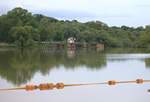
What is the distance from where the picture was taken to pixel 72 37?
157 feet

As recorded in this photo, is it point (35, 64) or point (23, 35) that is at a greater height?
point (23, 35)

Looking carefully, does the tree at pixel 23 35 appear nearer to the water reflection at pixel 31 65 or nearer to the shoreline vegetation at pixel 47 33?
the shoreline vegetation at pixel 47 33

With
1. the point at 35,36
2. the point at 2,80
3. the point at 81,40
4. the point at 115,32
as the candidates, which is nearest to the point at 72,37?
the point at 81,40

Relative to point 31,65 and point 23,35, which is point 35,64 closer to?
point 31,65

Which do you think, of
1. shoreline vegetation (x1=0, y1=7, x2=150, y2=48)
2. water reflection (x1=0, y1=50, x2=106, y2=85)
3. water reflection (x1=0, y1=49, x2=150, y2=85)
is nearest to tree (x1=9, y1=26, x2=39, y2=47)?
shoreline vegetation (x1=0, y1=7, x2=150, y2=48)

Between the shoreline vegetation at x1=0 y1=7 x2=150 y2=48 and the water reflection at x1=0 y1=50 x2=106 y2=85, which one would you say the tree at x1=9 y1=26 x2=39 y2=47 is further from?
the water reflection at x1=0 y1=50 x2=106 y2=85

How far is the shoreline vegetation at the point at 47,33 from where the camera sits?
3794cm

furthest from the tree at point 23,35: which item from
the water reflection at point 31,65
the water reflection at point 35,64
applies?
the water reflection at point 31,65

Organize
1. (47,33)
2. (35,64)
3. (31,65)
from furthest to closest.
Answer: (47,33) → (35,64) → (31,65)

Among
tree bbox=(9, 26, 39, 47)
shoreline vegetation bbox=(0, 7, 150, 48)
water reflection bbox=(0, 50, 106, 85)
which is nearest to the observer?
water reflection bbox=(0, 50, 106, 85)

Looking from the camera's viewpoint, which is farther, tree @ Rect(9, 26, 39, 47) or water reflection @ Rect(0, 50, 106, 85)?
tree @ Rect(9, 26, 39, 47)

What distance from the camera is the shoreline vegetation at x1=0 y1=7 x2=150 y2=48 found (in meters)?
37.9

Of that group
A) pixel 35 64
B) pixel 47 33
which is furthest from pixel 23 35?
pixel 35 64

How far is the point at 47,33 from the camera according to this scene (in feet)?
148
